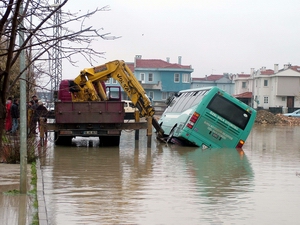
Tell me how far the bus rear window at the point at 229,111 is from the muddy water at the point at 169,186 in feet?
5.20

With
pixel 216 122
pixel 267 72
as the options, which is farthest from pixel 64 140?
pixel 267 72

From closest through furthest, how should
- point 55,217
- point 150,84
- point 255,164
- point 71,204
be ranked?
point 55,217 → point 71,204 → point 255,164 → point 150,84

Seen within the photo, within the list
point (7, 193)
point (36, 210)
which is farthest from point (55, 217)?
point (7, 193)

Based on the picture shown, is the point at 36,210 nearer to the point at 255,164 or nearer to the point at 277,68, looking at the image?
the point at 255,164

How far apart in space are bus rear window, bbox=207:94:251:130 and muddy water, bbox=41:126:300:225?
1584 mm

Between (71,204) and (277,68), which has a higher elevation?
(277,68)

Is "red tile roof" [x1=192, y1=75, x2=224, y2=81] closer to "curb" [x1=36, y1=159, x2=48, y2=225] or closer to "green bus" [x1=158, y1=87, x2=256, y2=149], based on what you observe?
"green bus" [x1=158, y1=87, x2=256, y2=149]

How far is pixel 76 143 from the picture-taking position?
27.3 metres

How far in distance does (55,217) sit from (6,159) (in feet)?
23.4

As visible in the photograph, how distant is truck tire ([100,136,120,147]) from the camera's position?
2552cm

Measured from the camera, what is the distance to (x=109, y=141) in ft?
84.6

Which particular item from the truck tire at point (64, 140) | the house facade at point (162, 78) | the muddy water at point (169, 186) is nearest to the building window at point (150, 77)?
the house facade at point (162, 78)

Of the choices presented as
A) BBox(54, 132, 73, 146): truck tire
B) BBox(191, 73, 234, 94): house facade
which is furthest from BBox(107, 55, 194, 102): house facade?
BBox(54, 132, 73, 146): truck tire

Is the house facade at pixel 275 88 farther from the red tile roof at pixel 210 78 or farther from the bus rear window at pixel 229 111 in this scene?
the bus rear window at pixel 229 111
